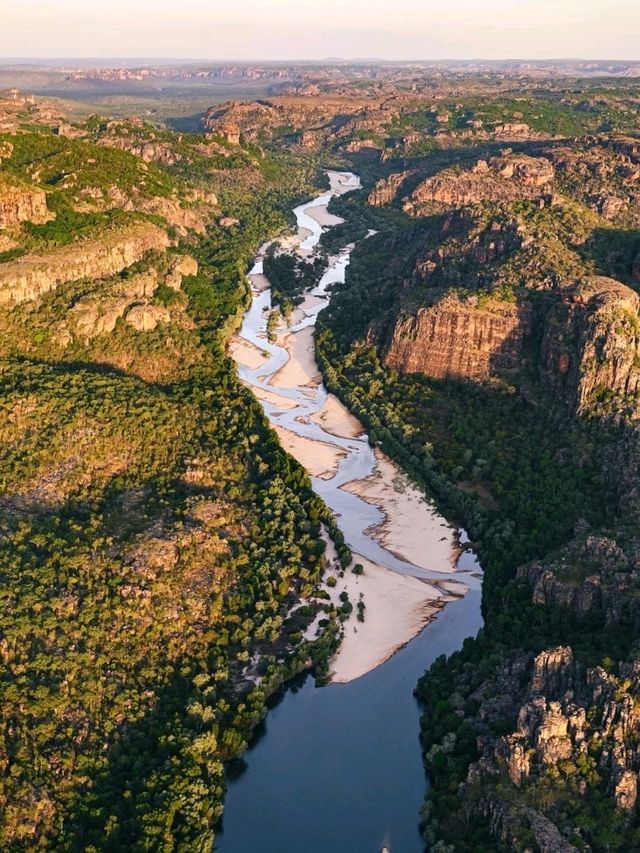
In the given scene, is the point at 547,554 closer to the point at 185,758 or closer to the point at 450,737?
the point at 450,737

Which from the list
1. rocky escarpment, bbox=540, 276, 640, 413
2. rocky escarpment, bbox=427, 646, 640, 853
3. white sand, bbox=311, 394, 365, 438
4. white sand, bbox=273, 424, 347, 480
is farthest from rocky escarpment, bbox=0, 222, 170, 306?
rocky escarpment, bbox=427, 646, 640, 853

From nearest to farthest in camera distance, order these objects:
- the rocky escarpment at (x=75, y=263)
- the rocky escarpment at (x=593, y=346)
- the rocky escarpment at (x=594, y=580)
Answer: the rocky escarpment at (x=594, y=580)
the rocky escarpment at (x=593, y=346)
the rocky escarpment at (x=75, y=263)

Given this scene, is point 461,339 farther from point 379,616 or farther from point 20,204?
point 20,204

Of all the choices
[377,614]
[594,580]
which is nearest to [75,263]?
[377,614]

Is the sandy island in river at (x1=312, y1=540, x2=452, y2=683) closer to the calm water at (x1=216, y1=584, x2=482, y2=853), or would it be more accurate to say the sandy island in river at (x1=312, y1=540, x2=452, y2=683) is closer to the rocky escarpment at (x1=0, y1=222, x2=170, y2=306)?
the calm water at (x1=216, y1=584, x2=482, y2=853)

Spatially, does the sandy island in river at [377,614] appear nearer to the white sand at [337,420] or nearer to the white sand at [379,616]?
the white sand at [379,616]

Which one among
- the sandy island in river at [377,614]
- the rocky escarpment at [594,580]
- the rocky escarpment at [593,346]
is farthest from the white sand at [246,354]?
the rocky escarpment at [594,580]
